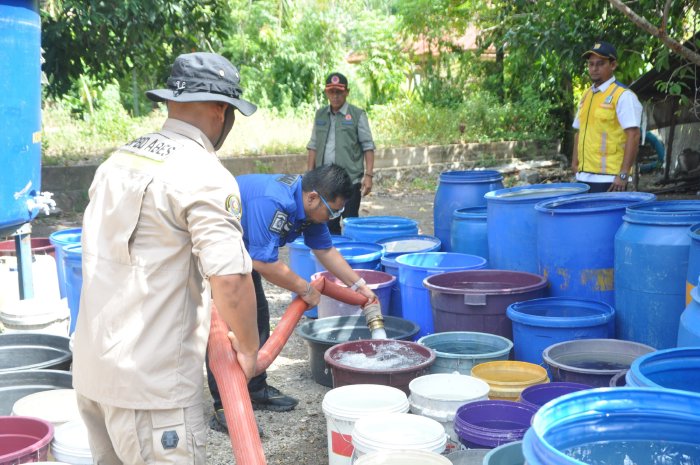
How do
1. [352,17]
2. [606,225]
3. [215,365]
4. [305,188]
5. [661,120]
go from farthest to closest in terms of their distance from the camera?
[352,17]
[661,120]
[606,225]
[305,188]
[215,365]

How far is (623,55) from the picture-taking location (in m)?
7.41

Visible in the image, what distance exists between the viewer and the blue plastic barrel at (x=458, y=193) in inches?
223

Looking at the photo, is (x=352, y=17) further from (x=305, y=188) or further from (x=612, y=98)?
(x=305, y=188)

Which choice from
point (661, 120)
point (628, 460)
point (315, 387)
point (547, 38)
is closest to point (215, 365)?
point (628, 460)

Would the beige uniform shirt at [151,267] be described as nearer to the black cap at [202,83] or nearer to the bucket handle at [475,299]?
the black cap at [202,83]

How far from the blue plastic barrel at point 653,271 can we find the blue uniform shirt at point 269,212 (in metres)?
1.59

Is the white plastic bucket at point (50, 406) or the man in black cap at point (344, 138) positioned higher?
the man in black cap at point (344, 138)

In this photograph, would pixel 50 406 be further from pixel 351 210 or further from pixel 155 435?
pixel 351 210

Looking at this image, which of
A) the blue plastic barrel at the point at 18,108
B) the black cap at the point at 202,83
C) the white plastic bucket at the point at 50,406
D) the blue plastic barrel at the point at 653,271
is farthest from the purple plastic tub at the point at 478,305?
the blue plastic barrel at the point at 18,108

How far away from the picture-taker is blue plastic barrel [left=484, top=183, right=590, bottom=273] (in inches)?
180

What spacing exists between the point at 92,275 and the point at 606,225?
275 centimetres

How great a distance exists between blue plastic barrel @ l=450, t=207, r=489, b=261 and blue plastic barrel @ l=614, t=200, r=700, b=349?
1.52 m

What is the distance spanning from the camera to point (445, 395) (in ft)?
10.6

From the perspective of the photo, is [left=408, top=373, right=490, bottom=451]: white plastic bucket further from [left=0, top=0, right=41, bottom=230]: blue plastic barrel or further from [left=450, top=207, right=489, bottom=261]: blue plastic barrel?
[left=0, top=0, right=41, bottom=230]: blue plastic barrel
